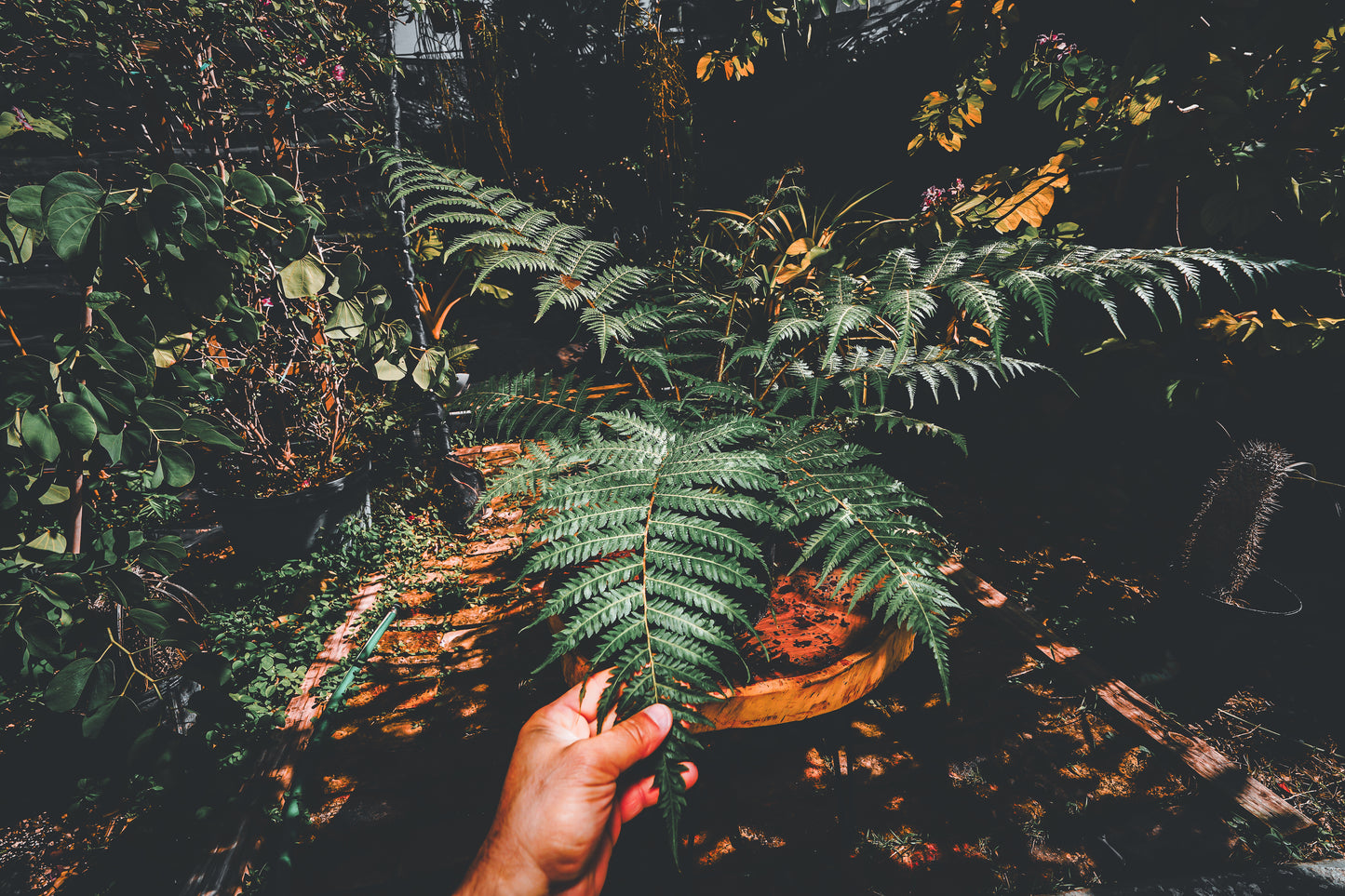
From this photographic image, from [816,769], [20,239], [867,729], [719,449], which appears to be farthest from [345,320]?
[867,729]

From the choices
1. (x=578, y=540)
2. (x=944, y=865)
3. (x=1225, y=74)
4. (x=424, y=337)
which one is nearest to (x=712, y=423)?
(x=578, y=540)

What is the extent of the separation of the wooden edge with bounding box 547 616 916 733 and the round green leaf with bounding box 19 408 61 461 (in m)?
0.78

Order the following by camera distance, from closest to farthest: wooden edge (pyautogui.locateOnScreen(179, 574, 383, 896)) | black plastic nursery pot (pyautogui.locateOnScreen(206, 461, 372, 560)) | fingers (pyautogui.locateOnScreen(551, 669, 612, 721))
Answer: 1. fingers (pyautogui.locateOnScreen(551, 669, 612, 721))
2. wooden edge (pyautogui.locateOnScreen(179, 574, 383, 896))
3. black plastic nursery pot (pyautogui.locateOnScreen(206, 461, 372, 560))

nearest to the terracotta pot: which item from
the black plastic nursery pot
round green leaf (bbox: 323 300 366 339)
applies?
round green leaf (bbox: 323 300 366 339)

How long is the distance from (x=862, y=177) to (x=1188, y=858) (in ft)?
12.9

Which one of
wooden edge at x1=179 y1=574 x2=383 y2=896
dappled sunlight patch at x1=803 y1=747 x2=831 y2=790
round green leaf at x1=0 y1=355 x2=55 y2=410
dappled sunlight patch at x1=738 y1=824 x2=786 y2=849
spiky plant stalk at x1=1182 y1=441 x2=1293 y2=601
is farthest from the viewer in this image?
spiky plant stalk at x1=1182 y1=441 x2=1293 y2=601

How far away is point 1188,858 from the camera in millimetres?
1220

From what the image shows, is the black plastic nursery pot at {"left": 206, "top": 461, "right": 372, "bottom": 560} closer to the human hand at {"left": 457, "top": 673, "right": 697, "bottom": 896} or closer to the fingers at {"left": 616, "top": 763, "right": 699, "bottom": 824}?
the human hand at {"left": 457, "top": 673, "right": 697, "bottom": 896}

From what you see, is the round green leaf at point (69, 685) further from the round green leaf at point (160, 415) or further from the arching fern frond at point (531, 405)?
the arching fern frond at point (531, 405)

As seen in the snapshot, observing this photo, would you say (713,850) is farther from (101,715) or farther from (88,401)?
(88,401)

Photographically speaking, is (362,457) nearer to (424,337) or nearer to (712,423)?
(424,337)

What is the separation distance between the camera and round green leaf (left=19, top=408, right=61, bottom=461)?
0.70m

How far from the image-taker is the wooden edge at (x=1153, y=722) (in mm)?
1297

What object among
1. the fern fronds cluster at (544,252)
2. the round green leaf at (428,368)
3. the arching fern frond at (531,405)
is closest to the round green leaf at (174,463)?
the arching fern frond at (531,405)
